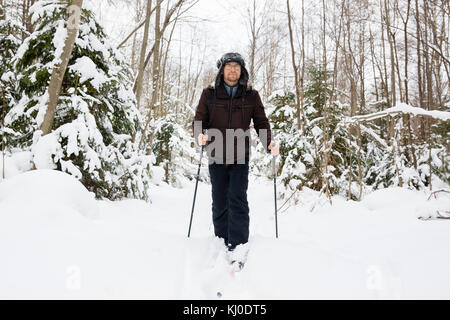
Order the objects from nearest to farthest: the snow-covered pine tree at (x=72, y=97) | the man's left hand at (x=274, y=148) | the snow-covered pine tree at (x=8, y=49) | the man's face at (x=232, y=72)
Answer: the man's face at (x=232, y=72)
the man's left hand at (x=274, y=148)
the snow-covered pine tree at (x=72, y=97)
the snow-covered pine tree at (x=8, y=49)

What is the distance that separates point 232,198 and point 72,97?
332 cm

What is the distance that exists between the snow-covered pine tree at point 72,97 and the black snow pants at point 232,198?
2379mm

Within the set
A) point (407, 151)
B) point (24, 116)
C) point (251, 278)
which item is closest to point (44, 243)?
point (251, 278)

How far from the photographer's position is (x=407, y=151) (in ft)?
22.1

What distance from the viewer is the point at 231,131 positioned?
9.61ft

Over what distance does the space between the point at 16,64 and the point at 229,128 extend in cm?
402

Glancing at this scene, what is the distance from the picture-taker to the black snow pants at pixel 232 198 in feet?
9.37

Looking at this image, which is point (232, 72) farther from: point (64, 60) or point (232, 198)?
point (64, 60)

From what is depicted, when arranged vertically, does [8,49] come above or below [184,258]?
above

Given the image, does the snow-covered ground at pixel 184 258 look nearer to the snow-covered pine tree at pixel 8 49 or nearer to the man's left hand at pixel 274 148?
the man's left hand at pixel 274 148

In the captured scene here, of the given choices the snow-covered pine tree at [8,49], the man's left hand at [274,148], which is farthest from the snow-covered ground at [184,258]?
the snow-covered pine tree at [8,49]

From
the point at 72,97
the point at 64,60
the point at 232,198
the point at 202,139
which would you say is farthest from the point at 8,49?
the point at 232,198

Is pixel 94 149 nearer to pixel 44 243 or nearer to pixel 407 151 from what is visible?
pixel 44 243

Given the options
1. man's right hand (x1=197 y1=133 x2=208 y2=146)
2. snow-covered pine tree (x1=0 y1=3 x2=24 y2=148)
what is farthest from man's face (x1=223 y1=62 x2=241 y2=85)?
snow-covered pine tree (x1=0 y1=3 x2=24 y2=148)
